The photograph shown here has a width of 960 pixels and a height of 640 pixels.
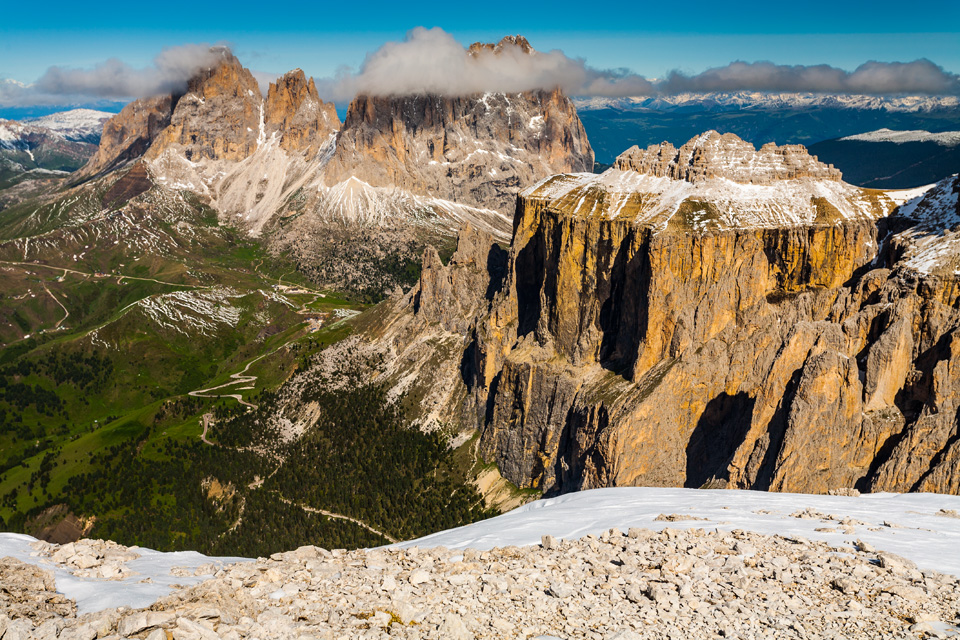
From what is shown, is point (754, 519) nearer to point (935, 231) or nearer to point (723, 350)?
point (723, 350)

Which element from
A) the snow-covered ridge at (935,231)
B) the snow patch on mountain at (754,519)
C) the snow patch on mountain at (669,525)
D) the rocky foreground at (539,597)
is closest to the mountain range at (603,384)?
the snow-covered ridge at (935,231)

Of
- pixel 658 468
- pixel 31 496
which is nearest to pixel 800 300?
pixel 658 468

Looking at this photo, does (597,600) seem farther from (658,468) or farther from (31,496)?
(31,496)

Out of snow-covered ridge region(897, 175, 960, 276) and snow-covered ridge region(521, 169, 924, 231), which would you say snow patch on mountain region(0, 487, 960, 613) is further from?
snow-covered ridge region(521, 169, 924, 231)

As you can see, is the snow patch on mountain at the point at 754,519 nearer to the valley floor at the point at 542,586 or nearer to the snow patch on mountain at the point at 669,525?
the snow patch on mountain at the point at 669,525

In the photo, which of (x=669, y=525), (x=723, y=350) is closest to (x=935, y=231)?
(x=723, y=350)

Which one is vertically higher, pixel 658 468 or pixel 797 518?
pixel 797 518
